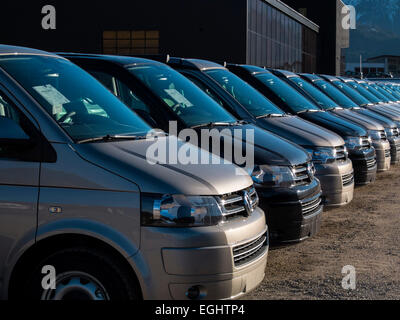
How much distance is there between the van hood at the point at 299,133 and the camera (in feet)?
27.4

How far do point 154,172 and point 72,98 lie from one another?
1.11m

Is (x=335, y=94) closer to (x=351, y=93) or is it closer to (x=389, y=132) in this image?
(x=389, y=132)

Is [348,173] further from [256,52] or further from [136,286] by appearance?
[256,52]

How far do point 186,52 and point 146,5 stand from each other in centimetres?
303

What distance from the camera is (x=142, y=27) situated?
114 feet

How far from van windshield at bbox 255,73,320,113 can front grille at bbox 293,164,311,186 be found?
3.61m

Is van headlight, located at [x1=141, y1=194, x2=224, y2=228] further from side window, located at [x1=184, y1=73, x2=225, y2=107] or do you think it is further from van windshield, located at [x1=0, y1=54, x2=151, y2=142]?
side window, located at [x1=184, y1=73, x2=225, y2=107]

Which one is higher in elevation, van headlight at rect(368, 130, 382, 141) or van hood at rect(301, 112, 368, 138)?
van hood at rect(301, 112, 368, 138)

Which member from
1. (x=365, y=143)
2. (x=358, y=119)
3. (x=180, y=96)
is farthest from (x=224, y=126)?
(x=358, y=119)

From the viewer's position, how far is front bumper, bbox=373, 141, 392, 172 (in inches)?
Answer: 473

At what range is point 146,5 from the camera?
34.4m

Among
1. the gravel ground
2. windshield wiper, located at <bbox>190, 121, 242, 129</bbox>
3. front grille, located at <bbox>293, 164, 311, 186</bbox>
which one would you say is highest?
windshield wiper, located at <bbox>190, 121, 242, 129</bbox>

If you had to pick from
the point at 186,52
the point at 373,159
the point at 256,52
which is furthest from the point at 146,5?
the point at 373,159

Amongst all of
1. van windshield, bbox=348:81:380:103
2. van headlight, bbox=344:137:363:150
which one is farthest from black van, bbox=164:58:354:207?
van windshield, bbox=348:81:380:103
